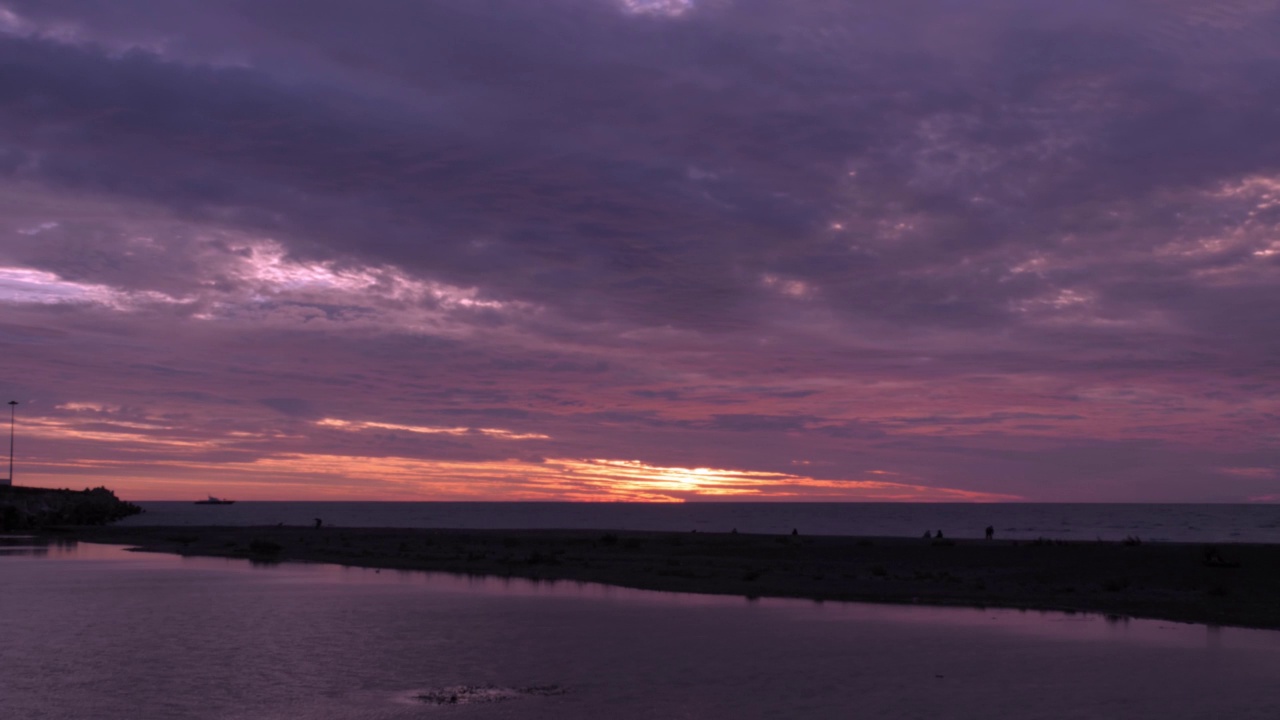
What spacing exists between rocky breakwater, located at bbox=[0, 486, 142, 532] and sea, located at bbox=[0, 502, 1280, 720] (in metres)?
73.4

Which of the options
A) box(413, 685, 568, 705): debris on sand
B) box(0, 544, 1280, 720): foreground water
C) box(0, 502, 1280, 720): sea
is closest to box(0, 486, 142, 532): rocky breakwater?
box(0, 502, 1280, 720): sea

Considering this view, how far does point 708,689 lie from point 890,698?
3.13 metres

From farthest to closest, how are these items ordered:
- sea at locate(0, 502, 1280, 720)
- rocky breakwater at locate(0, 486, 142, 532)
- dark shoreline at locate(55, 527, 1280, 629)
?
rocky breakwater at locate(0, 486, 142, 532), dark shoreline at locate(55, 527, 1280, 629), sea at locate(0, 502, 1280, 720)

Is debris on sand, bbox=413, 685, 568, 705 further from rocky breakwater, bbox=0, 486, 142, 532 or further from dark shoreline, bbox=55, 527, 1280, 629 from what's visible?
rocky breakwater, bbox=0, 486, 142, 532

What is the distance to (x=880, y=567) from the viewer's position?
40.7 metres

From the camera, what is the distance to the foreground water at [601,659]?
1631 centimetres

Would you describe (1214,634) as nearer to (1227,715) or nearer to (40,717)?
(1227,715)

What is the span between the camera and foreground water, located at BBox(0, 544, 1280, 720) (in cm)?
1631

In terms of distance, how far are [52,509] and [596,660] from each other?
10794 cm

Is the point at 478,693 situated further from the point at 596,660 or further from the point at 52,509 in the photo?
the point at 52,509

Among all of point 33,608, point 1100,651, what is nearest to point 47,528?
point 33,608

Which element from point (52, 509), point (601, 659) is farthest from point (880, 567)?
point (52, 509)

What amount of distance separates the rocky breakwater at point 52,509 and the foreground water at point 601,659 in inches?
2920

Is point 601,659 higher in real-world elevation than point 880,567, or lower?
lower
